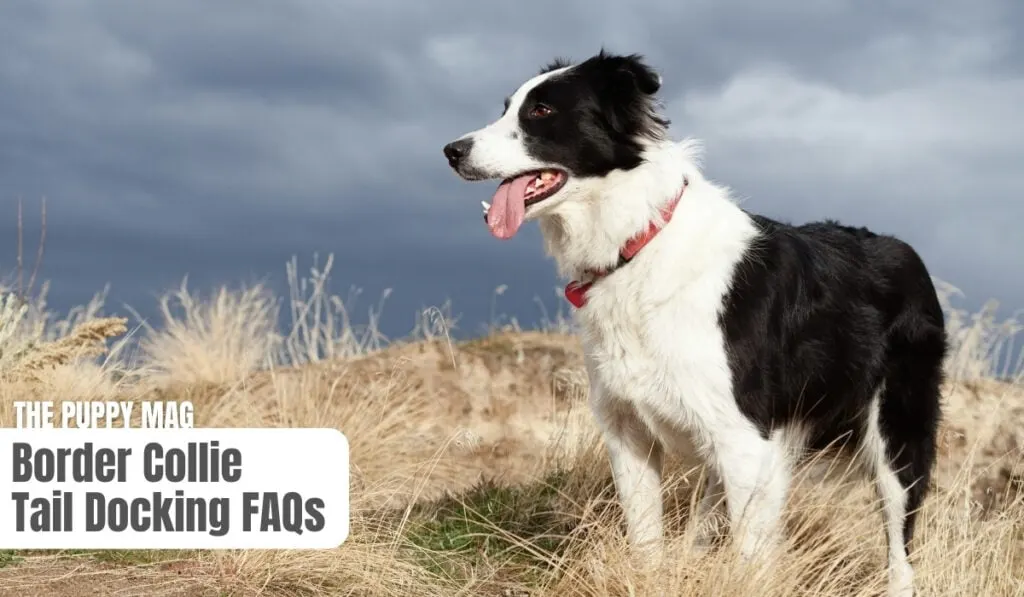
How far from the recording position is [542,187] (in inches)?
152

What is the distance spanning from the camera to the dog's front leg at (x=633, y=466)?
4023 mm

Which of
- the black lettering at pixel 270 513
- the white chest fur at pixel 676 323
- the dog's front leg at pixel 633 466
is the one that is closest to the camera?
A: the white chest fur at pixel 676 323

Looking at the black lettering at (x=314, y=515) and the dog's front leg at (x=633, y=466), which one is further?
the black lettering at (x=314, y=515)

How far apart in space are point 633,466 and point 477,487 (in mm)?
1880

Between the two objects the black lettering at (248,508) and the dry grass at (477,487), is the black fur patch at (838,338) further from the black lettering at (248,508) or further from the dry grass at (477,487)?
the black lettering at (248,508)

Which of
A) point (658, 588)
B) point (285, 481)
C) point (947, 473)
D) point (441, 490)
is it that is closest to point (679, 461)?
point (658, 588)

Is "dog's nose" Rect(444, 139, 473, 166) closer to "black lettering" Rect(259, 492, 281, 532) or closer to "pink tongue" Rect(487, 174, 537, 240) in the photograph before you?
"pink tongue" Rect(487, 174, 537, 240)

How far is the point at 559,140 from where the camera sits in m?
3.85

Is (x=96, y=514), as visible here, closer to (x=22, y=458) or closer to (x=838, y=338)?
(x=22, y=458)

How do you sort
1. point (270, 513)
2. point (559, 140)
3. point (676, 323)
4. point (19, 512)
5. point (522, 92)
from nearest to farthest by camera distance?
point (676, 323) → point (559, 140) → point (522, 92) → point (270, 513) → point (19, 512)

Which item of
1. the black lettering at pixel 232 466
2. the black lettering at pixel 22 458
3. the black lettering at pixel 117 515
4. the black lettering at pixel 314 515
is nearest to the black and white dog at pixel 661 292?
the black lettering at pixel 314 515

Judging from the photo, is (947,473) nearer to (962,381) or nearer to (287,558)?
(962,381)

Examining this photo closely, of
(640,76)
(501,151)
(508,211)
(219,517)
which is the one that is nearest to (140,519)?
(219,517)

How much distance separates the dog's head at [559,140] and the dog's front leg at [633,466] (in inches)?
29.6
